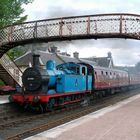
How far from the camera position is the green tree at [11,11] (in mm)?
34634

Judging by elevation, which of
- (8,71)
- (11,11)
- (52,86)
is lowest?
(52,86)

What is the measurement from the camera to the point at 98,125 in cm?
1422

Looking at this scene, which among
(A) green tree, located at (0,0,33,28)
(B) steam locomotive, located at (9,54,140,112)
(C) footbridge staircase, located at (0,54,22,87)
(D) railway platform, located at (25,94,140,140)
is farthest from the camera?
(A) green tree, located at (0,0,33,28)

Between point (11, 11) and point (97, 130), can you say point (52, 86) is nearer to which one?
point (97, 130)

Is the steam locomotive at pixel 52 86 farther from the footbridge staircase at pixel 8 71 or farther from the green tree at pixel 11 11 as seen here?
the green tree at pixel 11 11

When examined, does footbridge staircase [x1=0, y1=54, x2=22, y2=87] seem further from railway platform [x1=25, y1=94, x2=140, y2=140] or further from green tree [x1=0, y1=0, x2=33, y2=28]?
railway platform [x1=25, y1=94, x2=140, y2=140]

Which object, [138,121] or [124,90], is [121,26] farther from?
[124,90]

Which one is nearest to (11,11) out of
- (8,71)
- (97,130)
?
(8,71)

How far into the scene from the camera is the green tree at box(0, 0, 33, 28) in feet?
114

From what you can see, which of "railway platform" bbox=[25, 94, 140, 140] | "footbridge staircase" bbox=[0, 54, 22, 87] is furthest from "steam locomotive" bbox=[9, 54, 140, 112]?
"footbridge staircase" bbox=[0, 54, 22, 87]

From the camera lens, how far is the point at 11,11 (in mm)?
36562

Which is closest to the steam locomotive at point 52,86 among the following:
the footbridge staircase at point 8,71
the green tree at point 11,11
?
the footbridge staircase at point 8,71

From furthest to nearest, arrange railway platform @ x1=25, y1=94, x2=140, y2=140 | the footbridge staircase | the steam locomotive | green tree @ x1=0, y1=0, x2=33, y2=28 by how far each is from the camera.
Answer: green tree @ x1=0, y1=0, x2=33, y2=28 < the footbridge staircase < the steam locomotive < railway platform @ x1=25, y1=94, x2=140, y2=140

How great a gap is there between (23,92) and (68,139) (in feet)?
32.1
